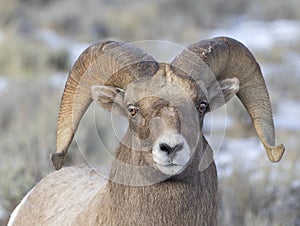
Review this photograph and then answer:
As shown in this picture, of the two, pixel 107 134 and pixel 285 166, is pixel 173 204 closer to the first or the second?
pixel 285 166

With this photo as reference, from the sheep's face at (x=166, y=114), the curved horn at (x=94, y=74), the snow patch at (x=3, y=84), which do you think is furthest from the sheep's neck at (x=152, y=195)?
the snow patch at (x=3, y=84)

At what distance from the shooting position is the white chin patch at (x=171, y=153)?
3.32m

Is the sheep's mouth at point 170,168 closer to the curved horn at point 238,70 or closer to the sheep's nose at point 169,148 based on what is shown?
the sheep's nose at point 169,148

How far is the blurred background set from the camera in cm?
627

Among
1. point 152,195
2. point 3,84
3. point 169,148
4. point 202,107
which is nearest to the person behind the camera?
point 169,148

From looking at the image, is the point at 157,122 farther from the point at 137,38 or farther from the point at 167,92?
the point at 137,38

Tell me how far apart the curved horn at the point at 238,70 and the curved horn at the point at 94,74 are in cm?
22

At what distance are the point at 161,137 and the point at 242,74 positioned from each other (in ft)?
3.26

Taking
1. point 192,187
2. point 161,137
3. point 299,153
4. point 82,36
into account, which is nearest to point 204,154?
point 192,187

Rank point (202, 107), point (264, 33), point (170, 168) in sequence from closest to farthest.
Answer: point (170, 168), point (202, 107), point (264, 33)

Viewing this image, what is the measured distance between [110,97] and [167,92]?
402 mm

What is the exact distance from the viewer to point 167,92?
3.60 m

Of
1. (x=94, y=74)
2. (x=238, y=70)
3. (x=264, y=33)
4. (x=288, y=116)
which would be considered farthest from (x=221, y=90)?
(x=264, y=33)

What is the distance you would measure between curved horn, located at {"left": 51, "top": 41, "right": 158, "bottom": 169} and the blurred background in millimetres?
969
